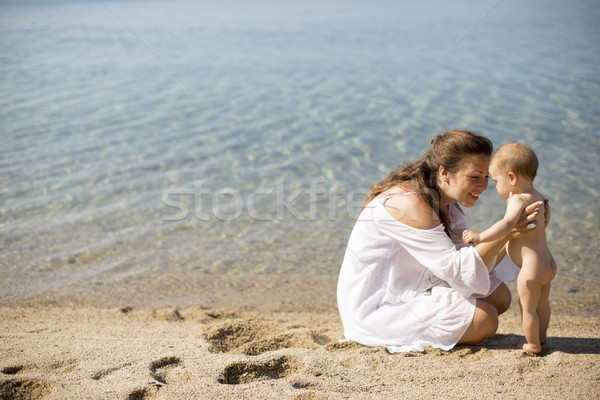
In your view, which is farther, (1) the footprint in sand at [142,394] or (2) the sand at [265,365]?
(2) the sand at [265,365]

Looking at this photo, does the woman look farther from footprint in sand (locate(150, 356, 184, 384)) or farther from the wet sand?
footprint in sand (locate(150, 356, 184, 384))

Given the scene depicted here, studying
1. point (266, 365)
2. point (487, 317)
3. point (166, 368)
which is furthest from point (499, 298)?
point (166, 368)

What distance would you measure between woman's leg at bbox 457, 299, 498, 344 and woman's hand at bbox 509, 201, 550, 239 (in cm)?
50

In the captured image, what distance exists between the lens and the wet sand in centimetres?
269

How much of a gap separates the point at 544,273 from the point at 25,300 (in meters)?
4.20

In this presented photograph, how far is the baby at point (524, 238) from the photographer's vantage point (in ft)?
9.64

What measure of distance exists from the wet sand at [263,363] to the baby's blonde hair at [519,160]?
114cm

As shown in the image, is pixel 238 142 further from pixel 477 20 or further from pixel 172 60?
pixel 477 20

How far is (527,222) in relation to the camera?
2977mm

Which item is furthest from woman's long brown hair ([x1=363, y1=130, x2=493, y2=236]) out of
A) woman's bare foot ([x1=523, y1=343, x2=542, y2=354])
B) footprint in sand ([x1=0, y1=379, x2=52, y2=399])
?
footprint in sand ([x1=0, y1=379, x2=52, y2=399])

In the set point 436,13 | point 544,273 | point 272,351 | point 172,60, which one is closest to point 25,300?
point 272,351

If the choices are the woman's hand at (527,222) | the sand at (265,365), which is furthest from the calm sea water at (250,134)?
the woman's hand at (527,222)

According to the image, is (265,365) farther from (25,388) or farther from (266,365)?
(25,388)

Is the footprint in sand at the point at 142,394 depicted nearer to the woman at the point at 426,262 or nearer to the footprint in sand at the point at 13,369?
the footprint in sand at the point at 13,369
